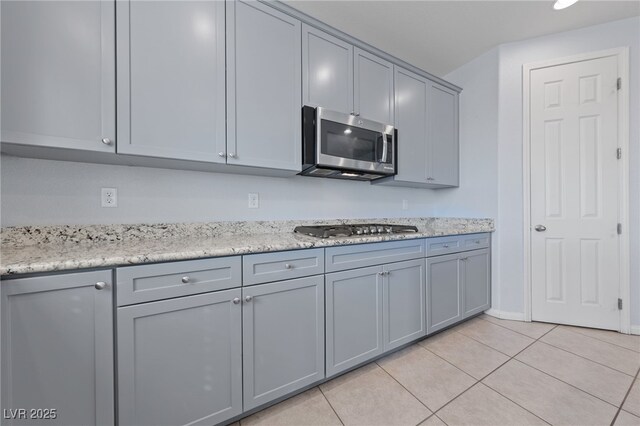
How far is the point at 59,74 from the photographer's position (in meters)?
1.12

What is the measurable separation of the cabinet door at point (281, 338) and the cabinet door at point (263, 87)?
80 cm

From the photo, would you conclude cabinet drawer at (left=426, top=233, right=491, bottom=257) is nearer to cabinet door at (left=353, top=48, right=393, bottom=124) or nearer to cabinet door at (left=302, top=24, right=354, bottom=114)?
cabinet door at (left=353, top=48, right=393, bottom=124)

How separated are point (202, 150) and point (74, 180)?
0.71 m

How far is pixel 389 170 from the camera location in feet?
7.20

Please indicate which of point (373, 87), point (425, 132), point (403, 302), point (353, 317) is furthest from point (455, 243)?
point (373, 87)

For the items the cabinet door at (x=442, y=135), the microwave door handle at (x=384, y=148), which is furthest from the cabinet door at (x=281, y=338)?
the cabinet door at (x=442, y=135)

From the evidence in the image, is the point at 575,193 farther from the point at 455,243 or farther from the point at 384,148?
the point at 384,148

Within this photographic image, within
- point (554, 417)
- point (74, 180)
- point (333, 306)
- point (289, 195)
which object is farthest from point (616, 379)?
point (74, 180)

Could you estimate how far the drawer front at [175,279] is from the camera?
101cm

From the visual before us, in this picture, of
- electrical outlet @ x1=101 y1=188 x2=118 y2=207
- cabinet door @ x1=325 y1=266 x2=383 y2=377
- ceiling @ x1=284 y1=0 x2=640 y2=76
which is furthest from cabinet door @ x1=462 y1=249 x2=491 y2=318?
electrical outlet @ x1=101 y1=188 x2=118 y2=207

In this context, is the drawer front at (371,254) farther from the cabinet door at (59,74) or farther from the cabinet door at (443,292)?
the cabinet door at (59,74)

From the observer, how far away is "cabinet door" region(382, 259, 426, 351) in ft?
5.82

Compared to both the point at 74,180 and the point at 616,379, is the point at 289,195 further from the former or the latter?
the point at 616,379

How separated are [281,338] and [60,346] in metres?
0.86
